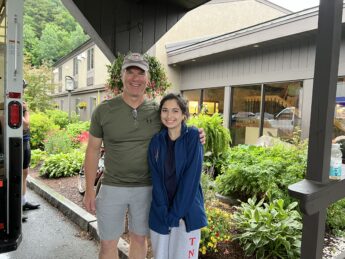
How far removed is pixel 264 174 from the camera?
4621 millimetres

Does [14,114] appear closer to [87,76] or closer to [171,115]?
[171,115]

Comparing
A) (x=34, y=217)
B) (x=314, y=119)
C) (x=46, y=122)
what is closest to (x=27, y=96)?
(x=46, y=122)

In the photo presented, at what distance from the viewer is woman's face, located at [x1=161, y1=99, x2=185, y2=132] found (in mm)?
2434

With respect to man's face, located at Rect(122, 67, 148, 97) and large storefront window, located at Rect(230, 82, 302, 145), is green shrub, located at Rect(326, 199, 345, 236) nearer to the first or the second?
man's face, located at Rect(122, 67, 148, 97)

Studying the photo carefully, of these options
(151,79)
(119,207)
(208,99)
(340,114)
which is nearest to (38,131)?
(208,99)

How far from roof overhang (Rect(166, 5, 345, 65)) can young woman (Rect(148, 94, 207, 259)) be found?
5.38m

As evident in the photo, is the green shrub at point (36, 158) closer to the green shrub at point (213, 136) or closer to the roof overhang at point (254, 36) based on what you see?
the green shrub at point (213, 136)

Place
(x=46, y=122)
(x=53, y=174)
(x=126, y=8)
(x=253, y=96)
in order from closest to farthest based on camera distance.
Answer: (x=126, y=8) < (x=53, y=174) < (x=253, y=96) < (x=46, y=122)

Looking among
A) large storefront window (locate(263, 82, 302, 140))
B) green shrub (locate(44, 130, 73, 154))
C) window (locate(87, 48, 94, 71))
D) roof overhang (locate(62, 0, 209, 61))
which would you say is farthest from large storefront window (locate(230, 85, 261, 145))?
window (locate(87, 48, 94, 71))

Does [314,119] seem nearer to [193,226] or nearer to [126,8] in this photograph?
[193,226]

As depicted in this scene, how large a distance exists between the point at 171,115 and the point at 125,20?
2.07 meters

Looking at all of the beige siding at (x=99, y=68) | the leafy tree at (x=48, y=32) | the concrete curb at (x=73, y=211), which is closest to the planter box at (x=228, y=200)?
the concrete curb at (x=73, y=211)

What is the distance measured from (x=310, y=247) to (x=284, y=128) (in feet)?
23.2

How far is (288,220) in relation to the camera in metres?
3.47
